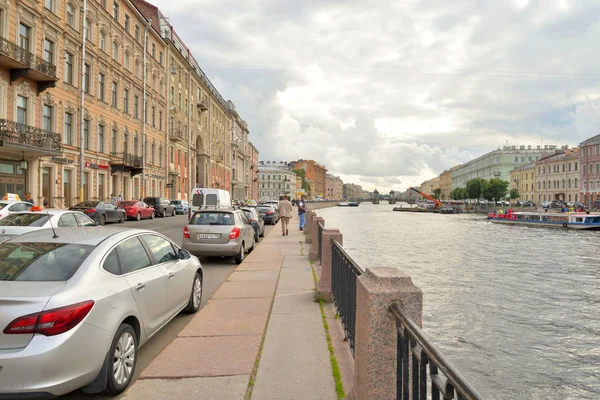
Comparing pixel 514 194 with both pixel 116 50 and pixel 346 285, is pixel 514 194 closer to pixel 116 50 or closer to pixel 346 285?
pixel 116 50

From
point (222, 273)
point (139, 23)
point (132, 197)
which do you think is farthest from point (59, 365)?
point (139, 23)

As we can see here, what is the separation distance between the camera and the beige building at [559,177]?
85.8 m

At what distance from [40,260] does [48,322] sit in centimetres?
95

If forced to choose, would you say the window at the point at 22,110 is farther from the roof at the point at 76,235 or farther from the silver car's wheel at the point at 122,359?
the silver car's wheel at the point at 122,359

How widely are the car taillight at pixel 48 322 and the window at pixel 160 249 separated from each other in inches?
70.8

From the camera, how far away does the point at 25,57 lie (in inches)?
904

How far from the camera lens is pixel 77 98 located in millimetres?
29250

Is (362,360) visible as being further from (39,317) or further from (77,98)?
(77,98)

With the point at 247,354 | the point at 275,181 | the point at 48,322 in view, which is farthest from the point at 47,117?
the point at 275,181

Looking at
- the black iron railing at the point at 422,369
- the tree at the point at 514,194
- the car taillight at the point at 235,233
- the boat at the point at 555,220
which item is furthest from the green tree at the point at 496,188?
the black iron railing at the point at 422,369

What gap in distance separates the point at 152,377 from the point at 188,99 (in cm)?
5630

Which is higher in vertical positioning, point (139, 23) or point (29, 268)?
point (139, 23)

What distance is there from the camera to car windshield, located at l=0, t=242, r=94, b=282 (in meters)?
3.59

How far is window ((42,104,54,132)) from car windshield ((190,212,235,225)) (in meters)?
19.2
